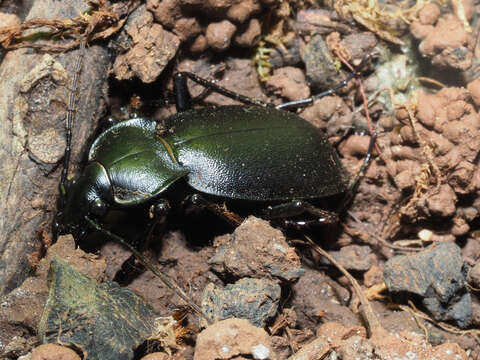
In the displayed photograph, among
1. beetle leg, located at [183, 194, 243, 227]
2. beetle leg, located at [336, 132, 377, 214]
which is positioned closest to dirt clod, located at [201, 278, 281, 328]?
beetle leg, located at [183, 194, 243, 227]

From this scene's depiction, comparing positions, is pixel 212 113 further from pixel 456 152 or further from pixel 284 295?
pixel 456 152

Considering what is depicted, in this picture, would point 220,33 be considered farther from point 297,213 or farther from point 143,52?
point 297,213

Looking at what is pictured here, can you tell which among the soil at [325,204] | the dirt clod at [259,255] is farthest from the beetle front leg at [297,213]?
the dirt clod at [259,255]

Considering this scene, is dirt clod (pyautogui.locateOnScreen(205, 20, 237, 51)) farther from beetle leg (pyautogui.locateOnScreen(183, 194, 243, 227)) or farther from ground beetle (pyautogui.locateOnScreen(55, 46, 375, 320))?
beetle leg (pyautogui.locateOnScreen(183, 194, 243, 227))

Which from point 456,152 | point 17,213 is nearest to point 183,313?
point 17,213

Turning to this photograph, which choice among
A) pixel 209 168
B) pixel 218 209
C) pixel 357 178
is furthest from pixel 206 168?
pixel 357 178
